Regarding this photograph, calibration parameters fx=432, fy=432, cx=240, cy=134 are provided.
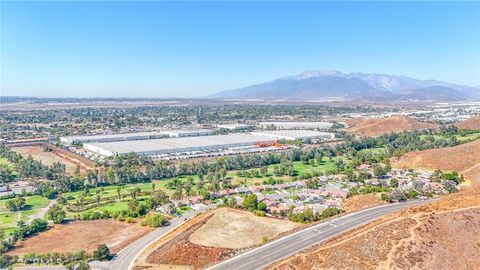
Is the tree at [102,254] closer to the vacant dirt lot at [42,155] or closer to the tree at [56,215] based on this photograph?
the tree at [56,215]

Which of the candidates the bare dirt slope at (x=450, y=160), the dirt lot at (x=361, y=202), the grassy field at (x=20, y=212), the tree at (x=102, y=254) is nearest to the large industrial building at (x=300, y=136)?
the bare dirt slope at (x=450, y=160)

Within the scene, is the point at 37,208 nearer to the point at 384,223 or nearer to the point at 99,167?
the point at 99,167

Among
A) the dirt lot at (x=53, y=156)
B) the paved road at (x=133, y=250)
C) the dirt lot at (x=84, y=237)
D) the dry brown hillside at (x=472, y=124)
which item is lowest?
the dirt lot at (x=84, y=237)

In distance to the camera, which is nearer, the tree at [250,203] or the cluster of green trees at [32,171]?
the tree at [250,203]

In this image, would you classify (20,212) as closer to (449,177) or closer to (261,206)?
(261,206)

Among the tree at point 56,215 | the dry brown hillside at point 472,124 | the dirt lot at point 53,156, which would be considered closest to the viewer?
the tree at point 56,215

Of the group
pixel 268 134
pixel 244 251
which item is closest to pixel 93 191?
pixel 244 251

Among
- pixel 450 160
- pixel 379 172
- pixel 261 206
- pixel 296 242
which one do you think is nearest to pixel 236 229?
A: pixel 261 206
